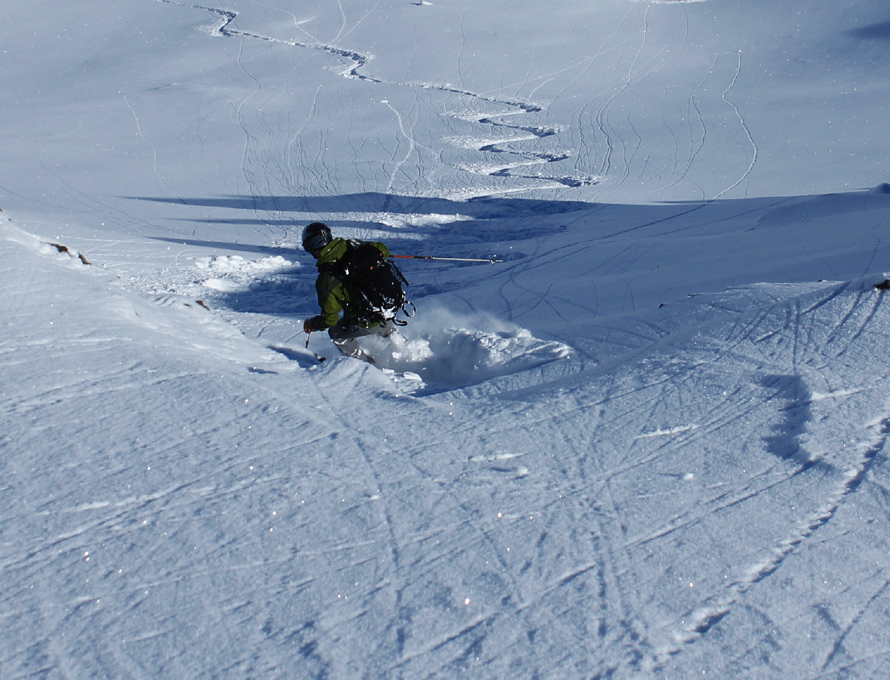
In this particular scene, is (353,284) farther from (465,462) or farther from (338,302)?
(465,462)

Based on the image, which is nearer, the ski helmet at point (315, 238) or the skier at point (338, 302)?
the skier at point (338, 302)

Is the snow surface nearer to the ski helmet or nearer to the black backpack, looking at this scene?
the black backpack

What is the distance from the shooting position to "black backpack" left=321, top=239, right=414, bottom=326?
16.8 feet

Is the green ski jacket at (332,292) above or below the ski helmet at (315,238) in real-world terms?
below

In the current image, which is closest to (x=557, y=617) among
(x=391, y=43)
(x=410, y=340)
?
(x=410, y=340)

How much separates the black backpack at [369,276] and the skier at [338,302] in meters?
0.01

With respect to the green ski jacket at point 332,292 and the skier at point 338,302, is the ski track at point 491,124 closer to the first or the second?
the skier at point 338,302

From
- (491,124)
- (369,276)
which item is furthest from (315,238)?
(491,124)

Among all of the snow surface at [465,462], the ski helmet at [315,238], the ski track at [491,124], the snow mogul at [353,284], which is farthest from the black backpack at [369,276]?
the ski track at [491,124]

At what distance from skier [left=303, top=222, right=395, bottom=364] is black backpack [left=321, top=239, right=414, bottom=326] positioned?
0.4 inches

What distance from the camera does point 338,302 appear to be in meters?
5.32

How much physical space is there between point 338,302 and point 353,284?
205mm

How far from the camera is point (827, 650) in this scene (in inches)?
84.7

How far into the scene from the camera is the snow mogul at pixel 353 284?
202 inches
